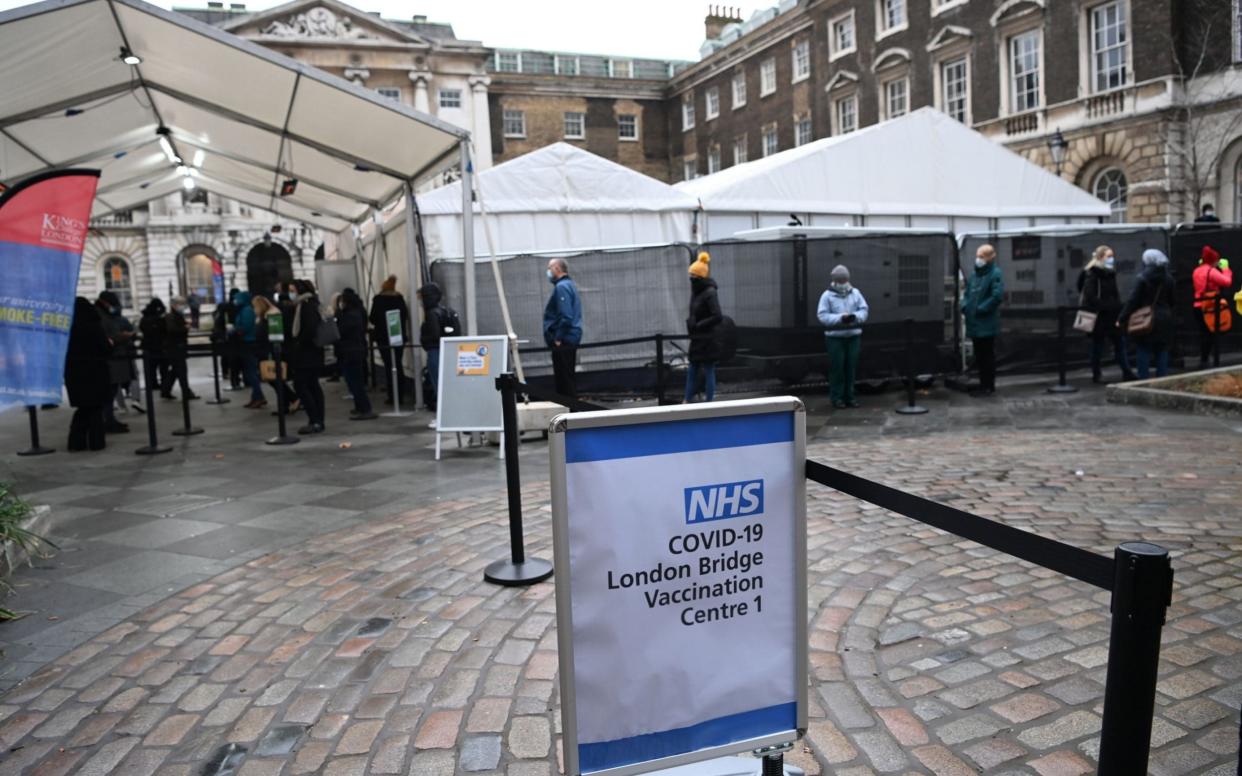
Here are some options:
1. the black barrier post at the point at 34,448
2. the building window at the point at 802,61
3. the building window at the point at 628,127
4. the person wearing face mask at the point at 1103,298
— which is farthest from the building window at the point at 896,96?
the black barrier post at the point at 34,448

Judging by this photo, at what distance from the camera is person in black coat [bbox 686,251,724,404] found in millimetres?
10305

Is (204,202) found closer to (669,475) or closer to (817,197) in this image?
(817,197)

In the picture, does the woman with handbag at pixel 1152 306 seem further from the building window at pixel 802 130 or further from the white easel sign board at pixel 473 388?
the building window at pixel 802 130

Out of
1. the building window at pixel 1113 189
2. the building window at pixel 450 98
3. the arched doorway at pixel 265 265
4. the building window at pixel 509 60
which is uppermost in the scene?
the building window at pixel 509 60

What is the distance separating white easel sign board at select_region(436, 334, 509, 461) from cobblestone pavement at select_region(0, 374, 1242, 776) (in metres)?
2.65

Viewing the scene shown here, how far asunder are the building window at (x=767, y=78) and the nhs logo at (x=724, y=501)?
44076 mm

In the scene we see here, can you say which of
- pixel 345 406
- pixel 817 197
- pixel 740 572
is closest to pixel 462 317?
pixel 345 406

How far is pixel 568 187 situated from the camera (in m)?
14.5

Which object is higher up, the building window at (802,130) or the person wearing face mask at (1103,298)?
the building window at (802,130)

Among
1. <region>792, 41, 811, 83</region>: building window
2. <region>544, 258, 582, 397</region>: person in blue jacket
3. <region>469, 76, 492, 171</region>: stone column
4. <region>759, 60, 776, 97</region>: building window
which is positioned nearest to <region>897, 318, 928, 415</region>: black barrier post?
<region>544, 258, 582, 397</region>: person in blue jacket

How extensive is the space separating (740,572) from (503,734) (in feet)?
4.37

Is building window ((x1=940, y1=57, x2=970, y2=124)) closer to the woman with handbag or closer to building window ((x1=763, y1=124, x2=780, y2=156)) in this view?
building window ((x1=763, y1=124, x2=780, y2=156))

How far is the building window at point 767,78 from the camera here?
142 ft

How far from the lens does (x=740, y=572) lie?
2.35 meters
